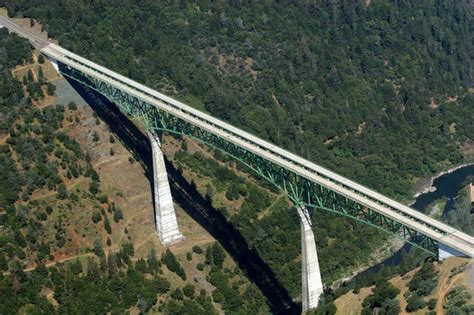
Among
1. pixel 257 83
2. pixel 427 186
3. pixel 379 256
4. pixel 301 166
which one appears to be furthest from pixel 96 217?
pixel 427 186

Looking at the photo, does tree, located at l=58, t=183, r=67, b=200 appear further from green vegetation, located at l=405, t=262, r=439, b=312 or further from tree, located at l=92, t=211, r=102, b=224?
green vegetation, located at l=405, t=262, r=439, b=312

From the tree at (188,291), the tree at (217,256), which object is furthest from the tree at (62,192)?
the tree at (217,256)

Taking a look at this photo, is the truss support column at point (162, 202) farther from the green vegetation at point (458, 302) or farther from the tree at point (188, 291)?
the green vegetation at point (458, 302)

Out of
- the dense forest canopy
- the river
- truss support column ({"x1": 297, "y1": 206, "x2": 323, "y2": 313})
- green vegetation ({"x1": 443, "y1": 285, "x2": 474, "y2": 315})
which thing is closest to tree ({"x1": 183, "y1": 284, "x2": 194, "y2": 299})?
truss support column ({"x1": 297, "y1": 206, "x2": 323, "y2": 313})

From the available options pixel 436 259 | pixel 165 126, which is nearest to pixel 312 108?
pixel 165 126

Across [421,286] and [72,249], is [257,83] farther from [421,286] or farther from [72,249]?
[421,286]

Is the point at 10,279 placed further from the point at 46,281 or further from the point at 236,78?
the point at 236,78
